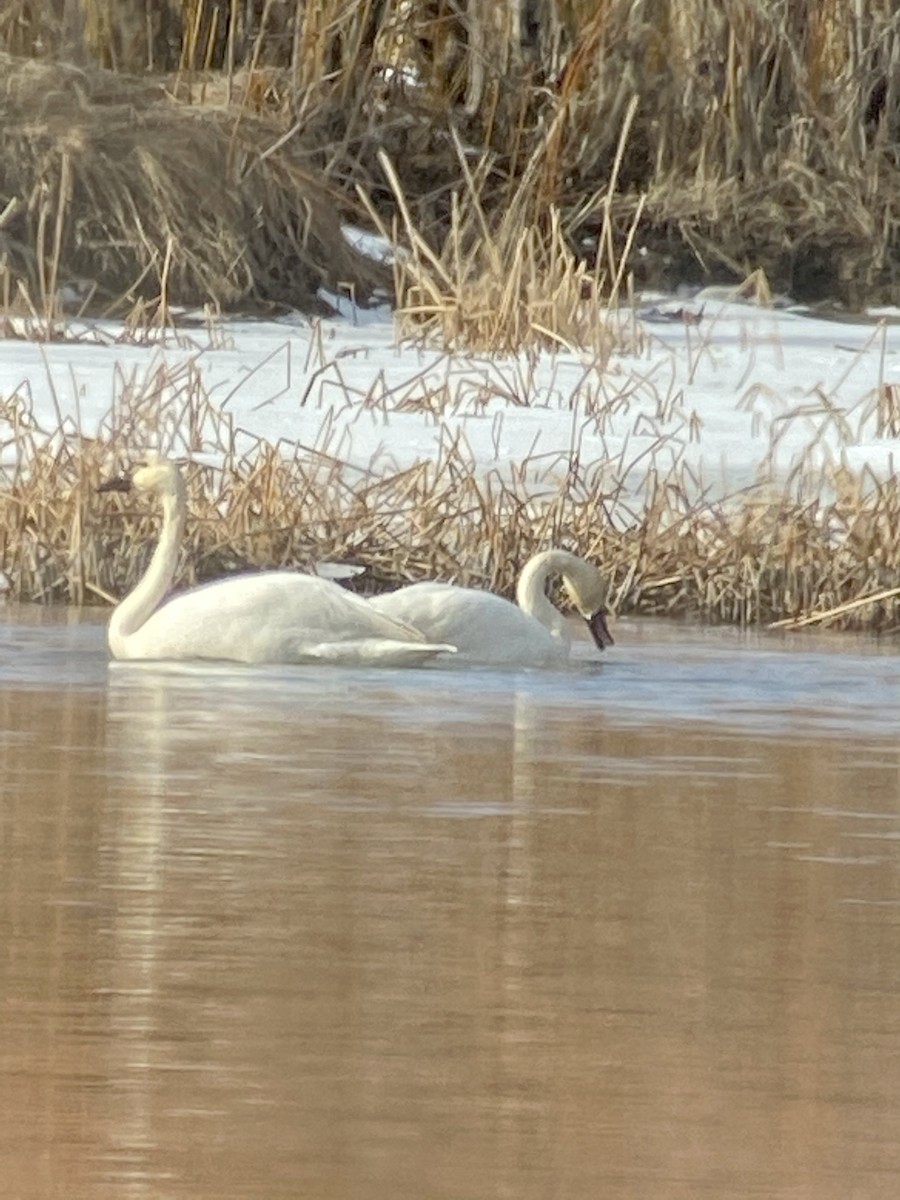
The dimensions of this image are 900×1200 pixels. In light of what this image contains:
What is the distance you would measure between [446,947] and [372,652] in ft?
13.3

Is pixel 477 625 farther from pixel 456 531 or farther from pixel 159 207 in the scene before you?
pixel 159 207

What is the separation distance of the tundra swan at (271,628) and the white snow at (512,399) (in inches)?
74.4

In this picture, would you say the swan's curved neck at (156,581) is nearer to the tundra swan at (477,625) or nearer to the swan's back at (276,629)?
the swan's back at (276,629)

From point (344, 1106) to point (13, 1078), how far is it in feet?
1.25

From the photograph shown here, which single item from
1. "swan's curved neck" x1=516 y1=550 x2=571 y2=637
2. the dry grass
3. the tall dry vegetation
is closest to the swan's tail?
"swan's curved neck" x1=516 y1=550 x2=571 y2=637

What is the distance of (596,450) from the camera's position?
12633mm

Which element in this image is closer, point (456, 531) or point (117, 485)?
point (117, 485)

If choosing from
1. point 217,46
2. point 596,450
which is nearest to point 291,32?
point 217,46

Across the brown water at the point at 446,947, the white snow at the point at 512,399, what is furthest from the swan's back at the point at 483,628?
the white snow at the point at 512,399

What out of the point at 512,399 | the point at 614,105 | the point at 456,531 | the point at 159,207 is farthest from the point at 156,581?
the point at 614,105

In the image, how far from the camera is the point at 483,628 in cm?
937

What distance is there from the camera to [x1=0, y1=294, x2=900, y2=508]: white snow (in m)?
12.3

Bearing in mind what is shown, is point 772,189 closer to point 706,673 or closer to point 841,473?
point 841,473

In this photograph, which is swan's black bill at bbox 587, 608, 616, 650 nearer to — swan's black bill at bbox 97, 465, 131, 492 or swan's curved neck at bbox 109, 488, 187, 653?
swan's curved neck at bbox 109, 488, 187, 653
